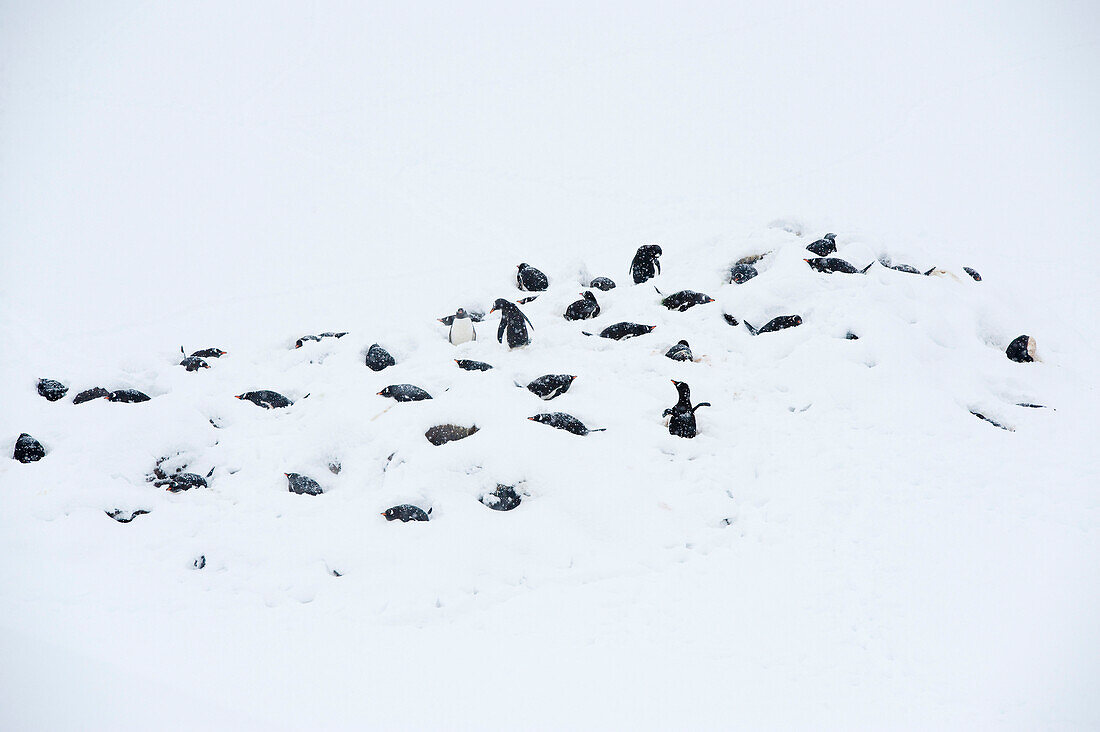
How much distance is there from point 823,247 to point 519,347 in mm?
3518

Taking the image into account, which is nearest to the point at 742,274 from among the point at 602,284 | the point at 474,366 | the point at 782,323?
the point at 782,323

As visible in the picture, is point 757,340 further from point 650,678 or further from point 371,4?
point 371,4

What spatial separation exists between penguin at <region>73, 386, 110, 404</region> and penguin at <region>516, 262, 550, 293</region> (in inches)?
167

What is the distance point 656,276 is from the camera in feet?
24.1

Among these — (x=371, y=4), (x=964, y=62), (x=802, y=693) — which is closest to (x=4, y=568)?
(x=802, y=693)

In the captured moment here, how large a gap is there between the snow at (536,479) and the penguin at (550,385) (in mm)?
86

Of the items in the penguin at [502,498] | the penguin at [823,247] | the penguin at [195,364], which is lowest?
the penguin at [195,364]

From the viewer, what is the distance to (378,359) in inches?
215

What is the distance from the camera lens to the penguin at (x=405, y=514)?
11.5 ft

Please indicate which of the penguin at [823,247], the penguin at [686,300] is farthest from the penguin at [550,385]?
the penguin at [823,247]

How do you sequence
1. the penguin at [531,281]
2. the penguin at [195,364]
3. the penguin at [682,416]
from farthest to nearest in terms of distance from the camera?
the penguin at [531,281] < the penguin at [195,364] < the penguin at [682,416]

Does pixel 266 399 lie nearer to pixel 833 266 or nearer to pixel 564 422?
pixel 564 422

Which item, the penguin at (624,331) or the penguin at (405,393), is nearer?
the penguin at (405,393)

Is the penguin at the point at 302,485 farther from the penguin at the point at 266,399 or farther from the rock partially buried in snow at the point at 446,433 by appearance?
the penguin at the point at 266,399
